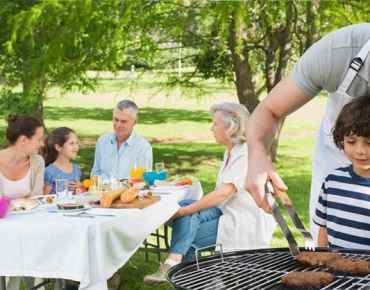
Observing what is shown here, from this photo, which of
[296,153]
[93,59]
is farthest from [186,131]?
[93,59]

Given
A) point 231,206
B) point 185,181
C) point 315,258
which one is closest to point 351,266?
point 315,258

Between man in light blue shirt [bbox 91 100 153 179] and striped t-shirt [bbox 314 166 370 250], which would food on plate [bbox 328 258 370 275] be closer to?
striped t-shirt [bbox 314 166 370 250]

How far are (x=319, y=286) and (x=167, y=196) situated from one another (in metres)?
3.32

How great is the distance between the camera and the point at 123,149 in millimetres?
6246

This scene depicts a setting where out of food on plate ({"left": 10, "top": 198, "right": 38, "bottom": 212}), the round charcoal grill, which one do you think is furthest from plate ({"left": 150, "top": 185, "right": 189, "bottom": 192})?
the round charcoal grill

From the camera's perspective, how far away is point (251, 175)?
240 cm

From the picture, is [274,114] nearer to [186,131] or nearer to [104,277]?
[104,277]

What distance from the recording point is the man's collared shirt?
20.4 ft

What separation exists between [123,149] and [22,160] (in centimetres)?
120

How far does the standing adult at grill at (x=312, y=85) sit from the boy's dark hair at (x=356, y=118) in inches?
2.4

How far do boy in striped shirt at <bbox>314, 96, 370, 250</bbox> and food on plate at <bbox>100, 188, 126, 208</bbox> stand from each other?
2.14 meters

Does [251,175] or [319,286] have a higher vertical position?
[251,175]

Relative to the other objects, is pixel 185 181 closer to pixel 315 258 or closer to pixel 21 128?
pixel 21 128

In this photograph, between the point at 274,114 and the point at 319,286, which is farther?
the point at 274,114
